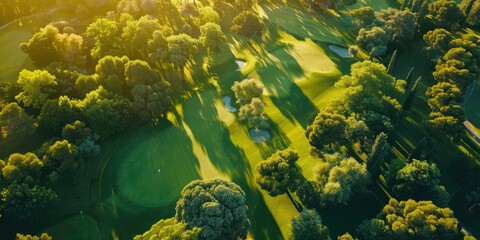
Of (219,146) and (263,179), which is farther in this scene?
(219,146)

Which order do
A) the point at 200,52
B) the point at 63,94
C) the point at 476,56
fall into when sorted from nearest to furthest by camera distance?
1. the point at 63,94
2. the point at 476,56
3. the point at 200,52

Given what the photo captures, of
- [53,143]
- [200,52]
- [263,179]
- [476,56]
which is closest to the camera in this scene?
[263,179]

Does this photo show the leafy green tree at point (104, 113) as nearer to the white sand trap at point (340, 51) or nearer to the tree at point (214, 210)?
the tree at point (214, 210)

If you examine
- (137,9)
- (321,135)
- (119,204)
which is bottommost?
(119,204)

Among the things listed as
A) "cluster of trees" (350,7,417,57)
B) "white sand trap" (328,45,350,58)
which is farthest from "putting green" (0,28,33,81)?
"cluster of trees" (350,7,417,57)

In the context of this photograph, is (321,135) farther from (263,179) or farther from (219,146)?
(219,146)

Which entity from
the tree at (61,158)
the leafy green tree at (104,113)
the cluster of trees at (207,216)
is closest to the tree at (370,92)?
the cluster of trees at (207,216)

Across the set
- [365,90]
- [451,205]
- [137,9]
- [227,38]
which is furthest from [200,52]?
[451,205]
